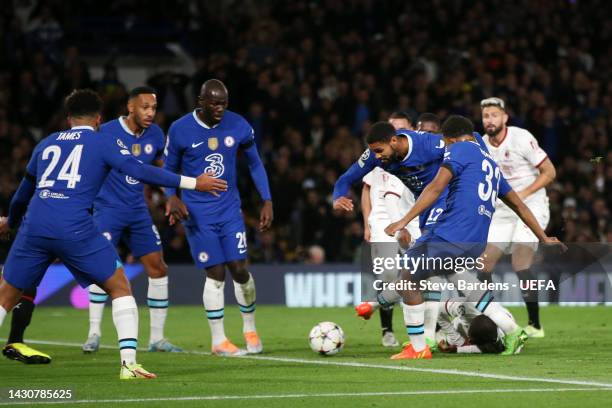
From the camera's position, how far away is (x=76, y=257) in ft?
30.3

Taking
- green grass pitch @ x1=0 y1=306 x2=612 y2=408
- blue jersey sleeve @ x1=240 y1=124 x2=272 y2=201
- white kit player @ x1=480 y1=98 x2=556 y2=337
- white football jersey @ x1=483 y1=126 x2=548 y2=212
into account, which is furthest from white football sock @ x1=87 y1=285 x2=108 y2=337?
white football jersey @ x1=483 y1=126 x2=548 y2=212

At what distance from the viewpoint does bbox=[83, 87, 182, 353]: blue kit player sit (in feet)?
39.0

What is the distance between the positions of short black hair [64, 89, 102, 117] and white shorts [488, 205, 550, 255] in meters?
5.53

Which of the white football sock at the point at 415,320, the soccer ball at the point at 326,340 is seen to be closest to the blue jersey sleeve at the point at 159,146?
the soccer ball at the point at 326,340

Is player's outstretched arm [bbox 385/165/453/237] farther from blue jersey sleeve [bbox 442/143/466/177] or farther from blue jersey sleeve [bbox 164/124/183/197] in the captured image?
blue jersey sleeve [bbox 164/124/183/197]

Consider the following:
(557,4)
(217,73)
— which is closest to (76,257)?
(217,73)

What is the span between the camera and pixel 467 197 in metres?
10.6

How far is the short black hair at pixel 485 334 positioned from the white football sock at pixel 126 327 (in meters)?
3.41

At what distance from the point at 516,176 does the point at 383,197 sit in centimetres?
177

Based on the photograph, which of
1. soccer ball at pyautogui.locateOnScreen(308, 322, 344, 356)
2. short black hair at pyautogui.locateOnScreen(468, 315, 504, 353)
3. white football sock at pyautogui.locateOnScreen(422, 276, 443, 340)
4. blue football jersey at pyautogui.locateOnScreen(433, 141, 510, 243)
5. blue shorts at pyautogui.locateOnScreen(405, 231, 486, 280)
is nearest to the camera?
blue shorts at pyautogui.locateOnScreen(405, 231, 486, 280)

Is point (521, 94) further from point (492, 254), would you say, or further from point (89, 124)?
point (89, 124)

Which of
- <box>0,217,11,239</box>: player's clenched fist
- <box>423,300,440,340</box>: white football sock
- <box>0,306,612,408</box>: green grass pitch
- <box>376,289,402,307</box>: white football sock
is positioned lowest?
<box>0,306,612,408</box>: green grass pitch

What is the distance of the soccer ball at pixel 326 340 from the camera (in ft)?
36.6

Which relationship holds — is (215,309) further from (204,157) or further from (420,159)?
(420,159)
